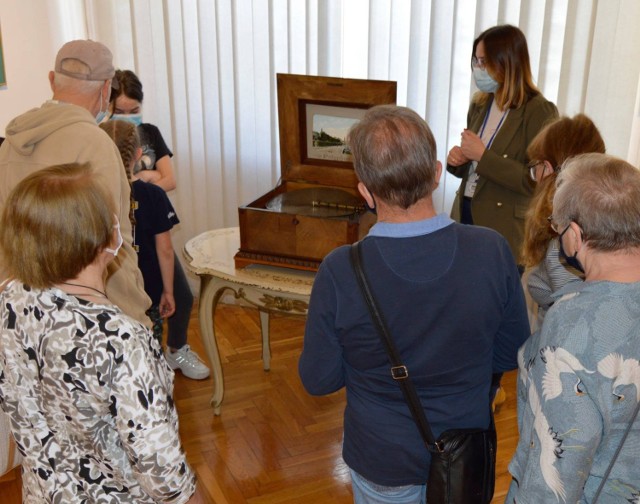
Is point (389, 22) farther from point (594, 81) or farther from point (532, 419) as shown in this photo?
point (532, 419)

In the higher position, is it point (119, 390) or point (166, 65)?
point (166, 65)

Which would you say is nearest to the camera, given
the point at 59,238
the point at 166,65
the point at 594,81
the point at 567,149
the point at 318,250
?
the point at 59,238

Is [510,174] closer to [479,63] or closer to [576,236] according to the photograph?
[479,63]

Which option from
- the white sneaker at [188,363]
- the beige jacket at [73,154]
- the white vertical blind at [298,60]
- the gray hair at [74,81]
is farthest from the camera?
the white sneaker at [188,363]

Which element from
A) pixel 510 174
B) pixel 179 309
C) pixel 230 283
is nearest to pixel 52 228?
pixel 230 283

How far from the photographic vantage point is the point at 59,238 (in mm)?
1329

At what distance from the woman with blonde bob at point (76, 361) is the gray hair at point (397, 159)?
52cm

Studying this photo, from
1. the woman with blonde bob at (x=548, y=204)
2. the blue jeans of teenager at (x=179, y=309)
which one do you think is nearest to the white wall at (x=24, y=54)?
the blue jeans of teenager at (x=179, y=309)

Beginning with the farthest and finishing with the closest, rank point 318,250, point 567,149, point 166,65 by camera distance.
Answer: point 166,65 → point 318,250 → point 567,149

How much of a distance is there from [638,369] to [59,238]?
1.05 m

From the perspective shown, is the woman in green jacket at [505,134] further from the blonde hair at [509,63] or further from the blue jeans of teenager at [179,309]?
the blue jeans of teenager at [179,309]

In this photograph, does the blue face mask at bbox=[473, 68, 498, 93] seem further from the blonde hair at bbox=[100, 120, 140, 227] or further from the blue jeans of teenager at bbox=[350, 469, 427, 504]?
the blue jeans of teenager at bbox=[350, 469, 427, 504]

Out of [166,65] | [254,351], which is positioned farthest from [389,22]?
[254,351]

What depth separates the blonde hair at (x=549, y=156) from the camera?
5.86ft
